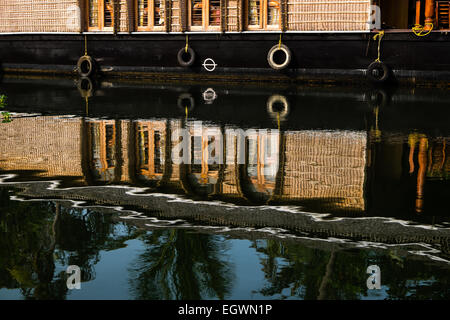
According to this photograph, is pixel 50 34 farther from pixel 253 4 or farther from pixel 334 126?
pixel 334 126

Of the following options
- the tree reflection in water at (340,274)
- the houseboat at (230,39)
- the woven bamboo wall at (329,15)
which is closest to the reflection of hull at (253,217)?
the tree reflection in water at (340,274)

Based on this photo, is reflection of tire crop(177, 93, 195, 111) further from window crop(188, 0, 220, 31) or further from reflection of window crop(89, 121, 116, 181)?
window crop(188, 0, 220, 31)

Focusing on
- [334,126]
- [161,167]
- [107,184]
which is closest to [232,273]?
[107,184]

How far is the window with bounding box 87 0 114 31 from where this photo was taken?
22.4m

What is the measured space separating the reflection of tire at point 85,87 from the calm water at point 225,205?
419 centimetres

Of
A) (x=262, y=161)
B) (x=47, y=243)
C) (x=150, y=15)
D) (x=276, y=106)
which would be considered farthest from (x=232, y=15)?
(x=47, y=243)

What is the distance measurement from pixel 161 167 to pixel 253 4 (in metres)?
13.6

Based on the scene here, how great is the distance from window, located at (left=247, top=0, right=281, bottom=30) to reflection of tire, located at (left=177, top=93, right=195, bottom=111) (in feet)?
15.7

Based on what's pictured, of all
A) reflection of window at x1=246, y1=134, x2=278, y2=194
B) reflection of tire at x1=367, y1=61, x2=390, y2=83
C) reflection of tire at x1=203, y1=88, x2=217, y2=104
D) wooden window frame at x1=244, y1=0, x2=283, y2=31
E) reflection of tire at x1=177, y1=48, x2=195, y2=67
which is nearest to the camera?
reflection of window at x1=246, y1=134, x2=278, y2=194

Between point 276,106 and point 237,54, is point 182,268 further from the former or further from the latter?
point 237,54

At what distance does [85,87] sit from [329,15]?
7.51 meters

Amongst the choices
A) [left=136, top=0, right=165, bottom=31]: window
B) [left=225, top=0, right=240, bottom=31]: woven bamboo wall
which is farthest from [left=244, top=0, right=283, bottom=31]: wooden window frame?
[left=136, top=0, right=165, bottom=31]: window

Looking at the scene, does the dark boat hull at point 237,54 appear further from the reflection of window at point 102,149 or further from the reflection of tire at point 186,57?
the reflection of window at point 102,149

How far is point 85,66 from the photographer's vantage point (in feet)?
74.0
